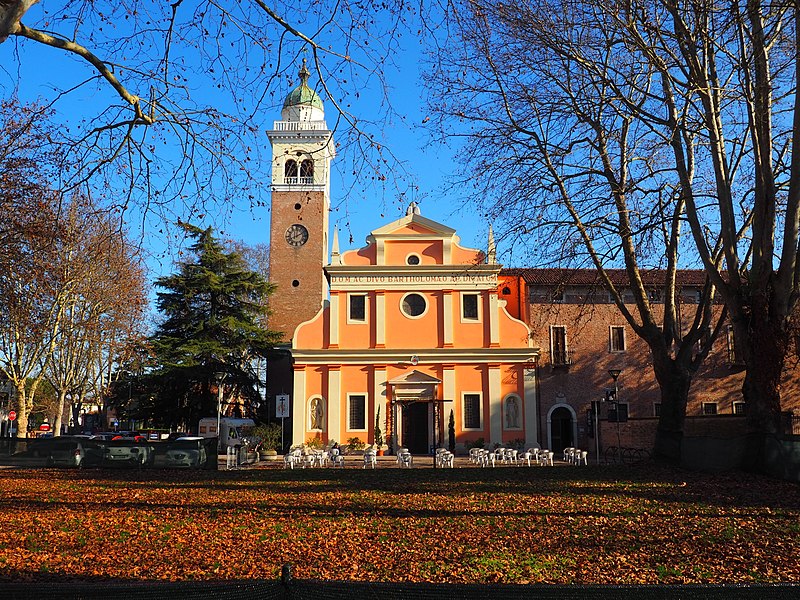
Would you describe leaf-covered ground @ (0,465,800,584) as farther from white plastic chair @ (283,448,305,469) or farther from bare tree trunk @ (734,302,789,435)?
white plastic chair @ (283,448,305,469)

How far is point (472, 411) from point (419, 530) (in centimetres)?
2649

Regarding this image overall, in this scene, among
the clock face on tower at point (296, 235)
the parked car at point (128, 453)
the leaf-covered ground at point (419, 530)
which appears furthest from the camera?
the clock face on tower at point (296, 235)

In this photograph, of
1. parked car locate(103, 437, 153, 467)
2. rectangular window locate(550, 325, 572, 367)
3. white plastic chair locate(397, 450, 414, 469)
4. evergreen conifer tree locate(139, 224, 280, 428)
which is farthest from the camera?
evergreen conifer tree locate(139, 224, 280, 428)

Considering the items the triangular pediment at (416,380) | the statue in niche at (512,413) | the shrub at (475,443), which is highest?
the triangular pediment at (416,380)

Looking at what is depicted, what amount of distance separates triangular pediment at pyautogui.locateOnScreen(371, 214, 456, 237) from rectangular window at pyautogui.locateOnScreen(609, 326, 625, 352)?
10.4 metres

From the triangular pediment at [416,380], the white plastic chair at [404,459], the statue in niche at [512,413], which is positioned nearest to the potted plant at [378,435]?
the triangular pediment at [416,380]

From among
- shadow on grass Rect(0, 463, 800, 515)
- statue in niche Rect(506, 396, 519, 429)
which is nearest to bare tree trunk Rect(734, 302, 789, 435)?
shadow on grass Rect(0, 463, 800, 515)

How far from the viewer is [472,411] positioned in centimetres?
3609

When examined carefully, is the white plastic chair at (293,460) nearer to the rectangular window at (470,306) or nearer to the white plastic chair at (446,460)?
the white plastic chair at (446,460)

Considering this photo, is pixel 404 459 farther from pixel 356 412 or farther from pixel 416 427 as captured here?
pixel 356 412

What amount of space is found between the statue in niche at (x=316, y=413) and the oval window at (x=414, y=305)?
636cm

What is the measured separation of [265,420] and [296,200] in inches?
560

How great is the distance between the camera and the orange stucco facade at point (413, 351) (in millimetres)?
35656

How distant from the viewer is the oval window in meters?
37.1
